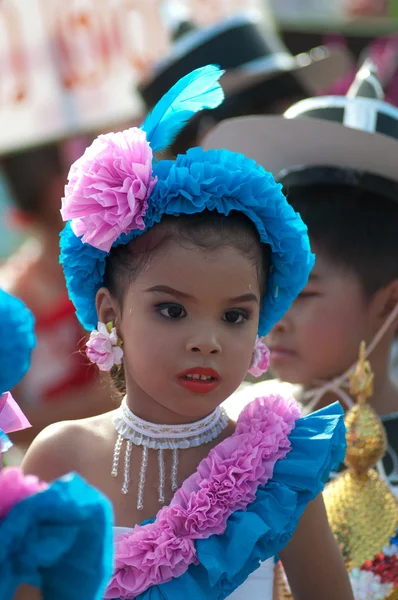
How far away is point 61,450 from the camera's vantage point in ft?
6.61

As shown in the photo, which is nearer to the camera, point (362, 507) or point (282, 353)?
point (362, 507)

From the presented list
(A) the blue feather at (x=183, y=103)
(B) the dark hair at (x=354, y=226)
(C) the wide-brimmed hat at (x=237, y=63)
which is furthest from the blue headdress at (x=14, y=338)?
(C) the wide-brimmed hat at (x=237, y=63)

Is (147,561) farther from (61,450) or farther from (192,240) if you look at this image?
(192,240)

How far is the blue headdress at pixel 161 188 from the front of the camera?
6.48ft

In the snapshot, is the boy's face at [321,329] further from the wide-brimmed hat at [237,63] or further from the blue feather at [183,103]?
the wide-brimmed hat at [237,63]

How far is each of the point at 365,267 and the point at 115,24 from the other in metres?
3.54

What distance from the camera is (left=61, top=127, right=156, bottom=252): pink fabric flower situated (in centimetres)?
198

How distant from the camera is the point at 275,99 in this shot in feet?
16.0

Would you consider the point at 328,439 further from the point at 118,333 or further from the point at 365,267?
the point at 365,267

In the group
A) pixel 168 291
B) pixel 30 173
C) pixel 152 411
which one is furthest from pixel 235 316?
pixel 30 173

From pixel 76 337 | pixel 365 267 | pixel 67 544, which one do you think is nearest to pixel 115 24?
pixel 76 337

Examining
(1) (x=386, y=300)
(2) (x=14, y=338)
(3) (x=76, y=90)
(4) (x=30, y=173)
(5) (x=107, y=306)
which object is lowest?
(2) (x=14, y=338)

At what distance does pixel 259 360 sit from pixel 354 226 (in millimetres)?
963

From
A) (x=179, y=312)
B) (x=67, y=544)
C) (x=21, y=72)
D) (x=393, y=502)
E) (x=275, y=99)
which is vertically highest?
(x=21, y=72)
